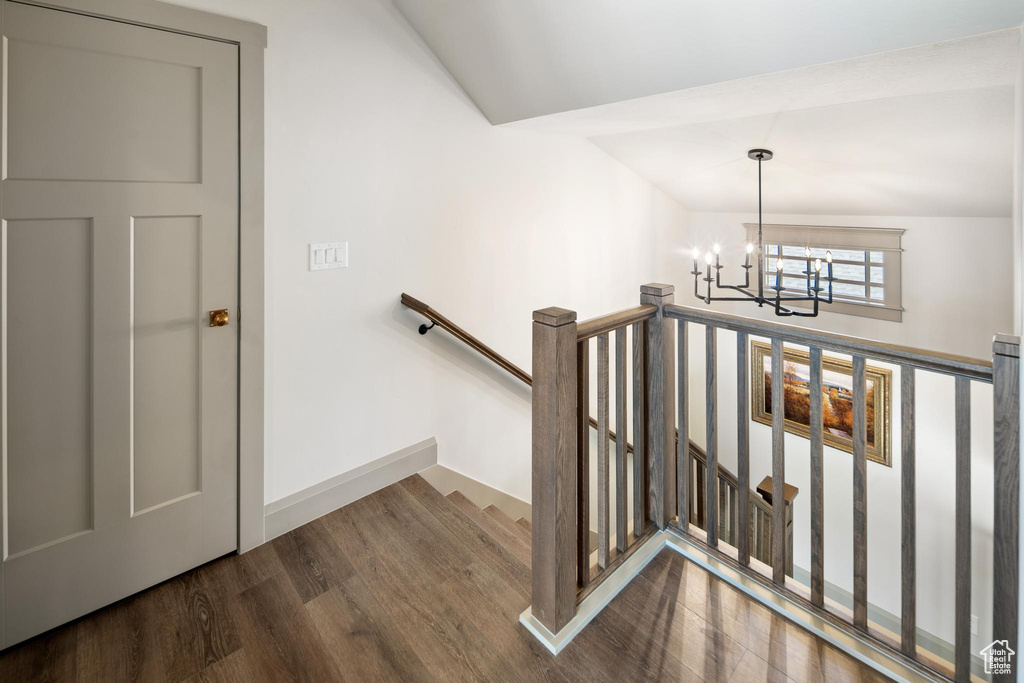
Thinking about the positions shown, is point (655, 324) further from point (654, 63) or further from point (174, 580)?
point (174, 580)

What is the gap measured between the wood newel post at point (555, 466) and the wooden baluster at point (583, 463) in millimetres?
60

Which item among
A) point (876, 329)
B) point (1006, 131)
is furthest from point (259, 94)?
point (876, 329)

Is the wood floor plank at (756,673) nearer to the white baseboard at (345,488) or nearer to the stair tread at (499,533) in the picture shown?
the stair tread at (499,533)

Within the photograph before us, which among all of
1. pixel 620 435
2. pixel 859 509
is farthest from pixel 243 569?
pixel 859 509

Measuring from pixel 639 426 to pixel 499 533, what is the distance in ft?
2.51

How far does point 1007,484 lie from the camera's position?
1206mm

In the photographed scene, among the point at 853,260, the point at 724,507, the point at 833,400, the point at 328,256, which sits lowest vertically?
the point at 724,507

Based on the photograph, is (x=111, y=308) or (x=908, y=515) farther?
(x=111, y=308)

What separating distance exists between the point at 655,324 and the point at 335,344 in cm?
131

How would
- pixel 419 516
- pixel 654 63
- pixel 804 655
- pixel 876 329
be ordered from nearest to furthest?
pixel 804 655, pixel 654 63, pixel 419 516, pixel 876 329

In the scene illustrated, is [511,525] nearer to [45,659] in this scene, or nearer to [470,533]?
[470,533]

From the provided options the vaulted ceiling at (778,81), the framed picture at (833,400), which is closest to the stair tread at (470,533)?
the vaulted ceiling at (778,81)

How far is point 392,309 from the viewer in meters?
2.40

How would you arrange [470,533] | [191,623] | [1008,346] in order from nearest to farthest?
1. [1008,346]
2. [191,623]
3. [470,533]
